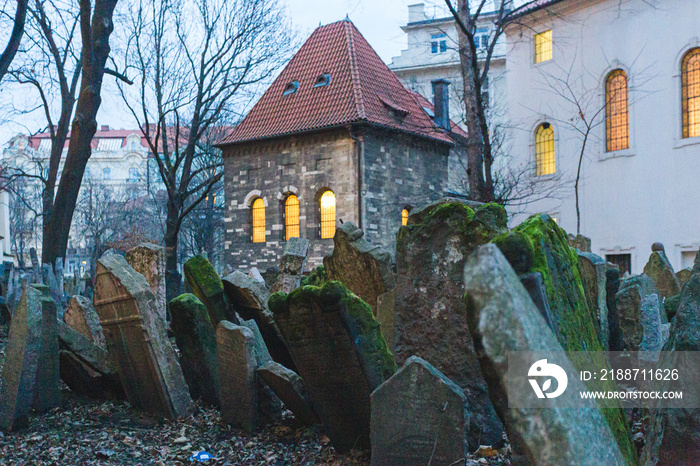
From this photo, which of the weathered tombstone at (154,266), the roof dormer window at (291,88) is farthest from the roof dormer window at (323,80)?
the weathered tombstone at (154,266)

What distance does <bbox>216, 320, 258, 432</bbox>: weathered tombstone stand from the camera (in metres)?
5.54

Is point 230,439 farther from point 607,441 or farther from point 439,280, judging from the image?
point 607,441

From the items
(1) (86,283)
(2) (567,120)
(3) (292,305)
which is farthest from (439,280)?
Answer: (2) (567,120)

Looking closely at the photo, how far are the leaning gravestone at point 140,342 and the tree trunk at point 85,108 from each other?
7.26 metres

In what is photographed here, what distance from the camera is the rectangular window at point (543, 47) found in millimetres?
24906

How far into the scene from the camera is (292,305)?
4484mm

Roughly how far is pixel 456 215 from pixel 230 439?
268 cm

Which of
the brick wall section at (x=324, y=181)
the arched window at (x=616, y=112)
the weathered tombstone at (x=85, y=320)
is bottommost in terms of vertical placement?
the weathered tombstone at (x=85, y=320)

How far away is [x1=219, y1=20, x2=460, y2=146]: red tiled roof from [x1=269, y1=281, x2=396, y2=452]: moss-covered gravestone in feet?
64.6

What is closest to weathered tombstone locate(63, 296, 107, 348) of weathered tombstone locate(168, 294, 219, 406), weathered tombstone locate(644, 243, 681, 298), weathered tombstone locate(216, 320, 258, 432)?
weathered tombstone locate(168, 294, 219, 406)

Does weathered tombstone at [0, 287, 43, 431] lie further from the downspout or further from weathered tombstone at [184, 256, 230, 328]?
the downspout

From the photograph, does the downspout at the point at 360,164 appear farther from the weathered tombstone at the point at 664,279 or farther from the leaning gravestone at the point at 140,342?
the leaning gravestone at the point at 140,342

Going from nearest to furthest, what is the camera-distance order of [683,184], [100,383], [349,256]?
[100,383] → [349,256] → [683,184]

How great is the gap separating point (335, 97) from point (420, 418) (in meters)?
23.0
